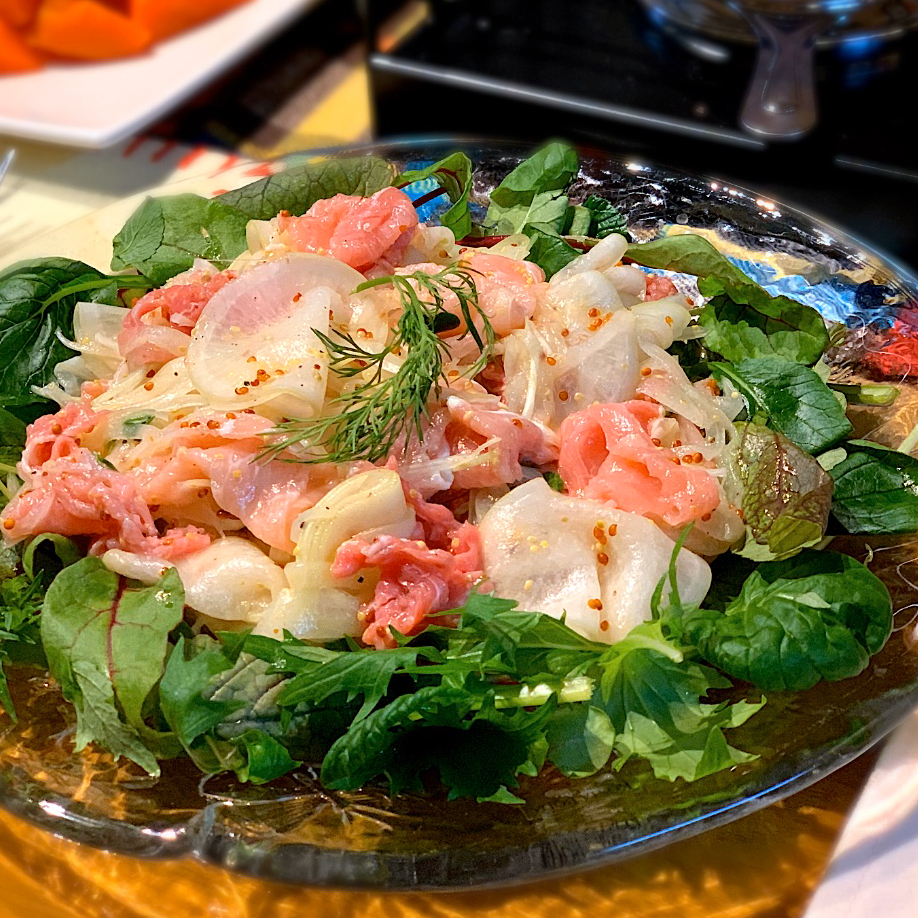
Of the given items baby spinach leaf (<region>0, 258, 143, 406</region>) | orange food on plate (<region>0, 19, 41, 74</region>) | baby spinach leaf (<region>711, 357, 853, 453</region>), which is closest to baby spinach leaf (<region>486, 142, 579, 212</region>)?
baby spinach leaf (<region>711, 357, 853, 453</region>)

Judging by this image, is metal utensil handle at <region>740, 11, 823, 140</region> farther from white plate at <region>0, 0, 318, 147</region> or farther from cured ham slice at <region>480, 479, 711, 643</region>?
cured ham slice at <region>480, 479, 711, 643</region>

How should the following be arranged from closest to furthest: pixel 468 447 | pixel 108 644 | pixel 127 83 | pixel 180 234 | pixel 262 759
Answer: pixel 262 759, pixel 108 644, pixel 468 447, pixel 180 234, pixel 127 83

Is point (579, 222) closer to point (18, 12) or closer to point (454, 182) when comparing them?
point (454, 182)

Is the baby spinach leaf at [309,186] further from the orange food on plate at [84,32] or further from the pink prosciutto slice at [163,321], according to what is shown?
the orange food on plate at [84,32]

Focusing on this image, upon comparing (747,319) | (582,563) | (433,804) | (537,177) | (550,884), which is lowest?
(550,884)

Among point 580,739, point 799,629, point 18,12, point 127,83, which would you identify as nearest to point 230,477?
point 580,739

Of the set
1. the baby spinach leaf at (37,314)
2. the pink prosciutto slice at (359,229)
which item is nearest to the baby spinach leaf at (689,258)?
the pink prosciutto slice at (359,229)

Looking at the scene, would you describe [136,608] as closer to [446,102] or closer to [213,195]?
[213,195]
